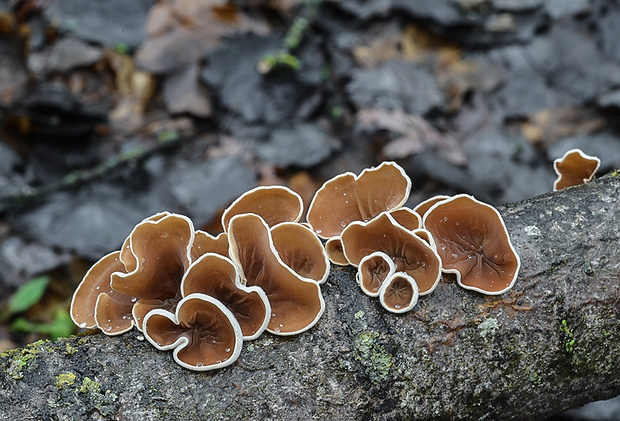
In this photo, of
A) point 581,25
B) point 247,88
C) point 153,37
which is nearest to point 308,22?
point 247,88

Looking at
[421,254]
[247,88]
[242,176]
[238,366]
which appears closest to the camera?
[238,366]

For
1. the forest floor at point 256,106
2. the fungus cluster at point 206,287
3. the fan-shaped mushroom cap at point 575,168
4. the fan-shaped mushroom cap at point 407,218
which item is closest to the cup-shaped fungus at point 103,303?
the fungus cluster at point 206,287

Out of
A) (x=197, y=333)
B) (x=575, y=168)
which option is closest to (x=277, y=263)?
(x=197, y=333)

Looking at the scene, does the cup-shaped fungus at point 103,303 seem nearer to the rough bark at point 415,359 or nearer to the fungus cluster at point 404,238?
the rough bark at point 415,359

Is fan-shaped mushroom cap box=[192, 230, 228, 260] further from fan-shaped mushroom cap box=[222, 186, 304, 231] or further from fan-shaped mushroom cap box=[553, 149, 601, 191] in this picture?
fan-shaped mushroom cap box=[553, 149, 601, 191]

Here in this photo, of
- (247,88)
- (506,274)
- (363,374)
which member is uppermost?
(506,274)

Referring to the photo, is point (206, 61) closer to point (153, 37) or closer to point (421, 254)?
point (153, 37)

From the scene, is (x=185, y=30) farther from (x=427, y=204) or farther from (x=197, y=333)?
(x=197, y=333)
